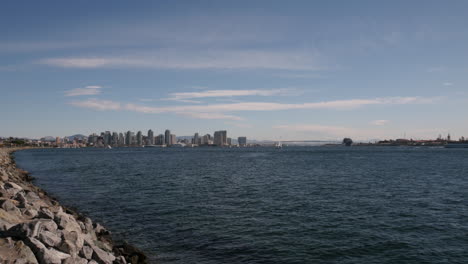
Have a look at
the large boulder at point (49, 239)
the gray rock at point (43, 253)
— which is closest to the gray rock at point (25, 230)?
the large boulder at point (49, 239)

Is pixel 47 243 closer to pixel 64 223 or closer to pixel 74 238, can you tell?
pixel 74 238

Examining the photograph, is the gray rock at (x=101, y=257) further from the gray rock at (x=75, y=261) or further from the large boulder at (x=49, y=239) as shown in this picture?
the large boulder at (x=49, y=239)

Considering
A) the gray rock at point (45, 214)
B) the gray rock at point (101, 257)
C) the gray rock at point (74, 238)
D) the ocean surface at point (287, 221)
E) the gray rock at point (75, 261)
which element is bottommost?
the ocean surface at point (287, 221)

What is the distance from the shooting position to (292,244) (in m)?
16.2

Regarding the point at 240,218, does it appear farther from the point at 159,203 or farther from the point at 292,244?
the point at 159,203

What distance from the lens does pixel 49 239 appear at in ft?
36.6

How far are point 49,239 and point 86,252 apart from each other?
4.36ft

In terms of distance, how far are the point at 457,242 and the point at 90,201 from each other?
25.4 metres

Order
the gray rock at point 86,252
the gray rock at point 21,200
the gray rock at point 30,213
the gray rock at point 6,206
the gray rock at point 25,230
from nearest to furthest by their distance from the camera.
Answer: the gray rock at point 25,230, the gray rock at point 86,252, the gray rock at point 6,206, the gray rock at point 30,213, the gray rock at point 21,200

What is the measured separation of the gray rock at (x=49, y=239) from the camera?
36.0ft

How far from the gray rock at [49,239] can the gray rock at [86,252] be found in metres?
0.89

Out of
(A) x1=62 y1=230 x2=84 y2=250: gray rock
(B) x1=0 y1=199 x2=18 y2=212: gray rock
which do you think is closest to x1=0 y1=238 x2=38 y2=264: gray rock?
(A) x1=62 y1=230 x2=84 y2=250: gray rock

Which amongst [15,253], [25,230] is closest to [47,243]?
[25,230]

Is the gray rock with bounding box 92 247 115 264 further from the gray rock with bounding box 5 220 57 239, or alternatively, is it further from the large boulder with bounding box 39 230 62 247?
the gray rock with bounding box 5 220 57 239
